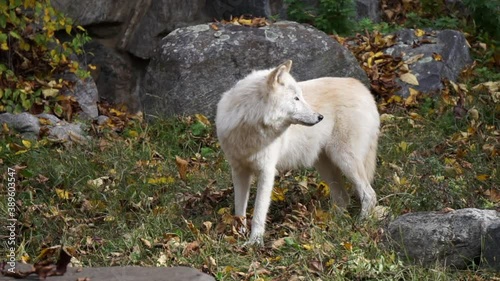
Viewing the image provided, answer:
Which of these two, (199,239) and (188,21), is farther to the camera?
(188,21)

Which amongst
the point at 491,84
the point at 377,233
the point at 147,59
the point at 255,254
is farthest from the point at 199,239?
the point at 147,59

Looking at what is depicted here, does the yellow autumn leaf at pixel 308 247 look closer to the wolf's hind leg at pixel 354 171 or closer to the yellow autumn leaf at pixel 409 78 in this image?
the wolf's hind leg at pixel 354 171

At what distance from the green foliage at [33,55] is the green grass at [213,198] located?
985 millimetres

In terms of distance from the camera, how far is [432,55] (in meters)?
10.2

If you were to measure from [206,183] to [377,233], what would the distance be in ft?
6.68

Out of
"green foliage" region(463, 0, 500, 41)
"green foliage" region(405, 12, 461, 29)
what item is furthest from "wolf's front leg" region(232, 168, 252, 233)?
"green foliage" region(405, 12, 461, 29)

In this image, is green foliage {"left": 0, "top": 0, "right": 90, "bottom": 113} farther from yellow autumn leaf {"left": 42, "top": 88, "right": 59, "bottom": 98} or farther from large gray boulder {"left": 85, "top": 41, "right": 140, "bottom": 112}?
large gray boulder {"left": 85, "top": 41, "right": 140, "bottom": 112}

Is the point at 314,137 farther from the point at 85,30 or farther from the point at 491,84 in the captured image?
the point at 85,30

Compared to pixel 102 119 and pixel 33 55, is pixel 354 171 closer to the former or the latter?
pixel 102 119

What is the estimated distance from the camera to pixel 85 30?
10055 millimetres

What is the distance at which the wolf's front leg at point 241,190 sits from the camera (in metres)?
6.66

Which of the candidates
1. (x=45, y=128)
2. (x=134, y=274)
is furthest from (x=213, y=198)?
(x=45, y=128)

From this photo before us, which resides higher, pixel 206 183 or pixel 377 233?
pixel 377 233

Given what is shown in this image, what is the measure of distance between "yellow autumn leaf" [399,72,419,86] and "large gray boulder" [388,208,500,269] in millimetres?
4123
